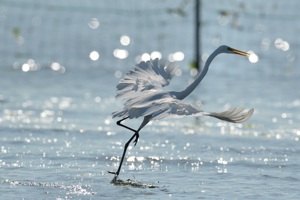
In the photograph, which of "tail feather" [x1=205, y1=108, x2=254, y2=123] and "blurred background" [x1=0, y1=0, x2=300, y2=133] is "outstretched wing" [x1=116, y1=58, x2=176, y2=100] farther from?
"blurred background" [x1=0, y1=0, x2=300, y2=133]

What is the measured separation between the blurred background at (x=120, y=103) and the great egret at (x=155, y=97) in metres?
0.91

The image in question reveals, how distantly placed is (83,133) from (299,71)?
1159cm

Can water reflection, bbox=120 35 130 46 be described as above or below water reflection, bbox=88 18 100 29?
below

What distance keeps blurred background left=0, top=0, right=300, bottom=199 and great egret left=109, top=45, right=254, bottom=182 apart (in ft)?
2.97

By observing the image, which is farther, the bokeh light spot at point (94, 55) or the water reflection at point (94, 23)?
the water reflection at point (94, 23)

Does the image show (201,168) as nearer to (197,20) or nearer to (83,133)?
(83,133)

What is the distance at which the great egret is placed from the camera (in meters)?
8.80

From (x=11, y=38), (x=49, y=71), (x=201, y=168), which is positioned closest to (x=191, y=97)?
(x=49, y=71)

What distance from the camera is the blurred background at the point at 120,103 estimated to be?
35.5 feet

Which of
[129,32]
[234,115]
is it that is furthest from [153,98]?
[129,32]

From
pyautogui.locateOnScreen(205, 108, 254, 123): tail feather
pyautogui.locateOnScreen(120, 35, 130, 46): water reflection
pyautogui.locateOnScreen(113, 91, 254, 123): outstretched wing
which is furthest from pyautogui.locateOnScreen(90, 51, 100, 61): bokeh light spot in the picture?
pyautogui.locateOnScreen(205, 108, 254, 123): tail feather

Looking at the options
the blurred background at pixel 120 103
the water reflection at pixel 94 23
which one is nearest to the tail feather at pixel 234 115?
the blurred background at pixel 120 103

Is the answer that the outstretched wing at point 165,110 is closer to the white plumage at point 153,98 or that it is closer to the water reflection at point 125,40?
the white plumage at point 153,98

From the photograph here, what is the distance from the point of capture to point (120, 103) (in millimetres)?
16875
